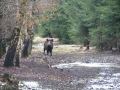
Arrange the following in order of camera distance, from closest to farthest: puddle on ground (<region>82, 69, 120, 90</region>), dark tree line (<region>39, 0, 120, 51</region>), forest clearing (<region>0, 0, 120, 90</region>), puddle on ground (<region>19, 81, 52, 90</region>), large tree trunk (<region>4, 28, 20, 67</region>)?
puddle on ground (<region>19, 81, 52, 90</region>) < puddle on ground (<region>82, 69, 120, 90</region>) < forest clearing (<region>0, 0, 120, 90</region>) < large tree trunk (<region>4, 28, 20, 67</region>) < dark tree line (<region>39, 0, 120, 51</region>)

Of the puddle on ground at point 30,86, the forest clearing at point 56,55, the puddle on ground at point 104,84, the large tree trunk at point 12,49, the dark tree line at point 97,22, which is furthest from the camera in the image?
the dark tree line at point 97,22

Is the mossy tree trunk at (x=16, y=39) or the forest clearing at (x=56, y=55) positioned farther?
the mossy tree trunk at (x=16, y=39)

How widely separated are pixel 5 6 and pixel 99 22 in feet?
91.2

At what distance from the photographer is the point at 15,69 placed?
19.7m

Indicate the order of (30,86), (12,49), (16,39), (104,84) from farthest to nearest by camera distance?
1. (12,49)
2. (16,39)
3. (104,84)
4. (30,86)

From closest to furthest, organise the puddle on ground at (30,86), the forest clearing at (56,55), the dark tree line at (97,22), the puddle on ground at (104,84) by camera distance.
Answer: the puddle on ground at (30,86), the puddle on ground at (104,84), the forest clearing at (56,55), the dark tree line at (97,22)

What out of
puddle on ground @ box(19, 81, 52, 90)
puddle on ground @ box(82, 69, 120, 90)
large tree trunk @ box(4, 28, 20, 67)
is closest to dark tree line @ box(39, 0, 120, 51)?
large tree trunk @ box(4, 28, 20, 67)

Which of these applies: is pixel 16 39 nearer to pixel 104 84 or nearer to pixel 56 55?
pixel 104 84

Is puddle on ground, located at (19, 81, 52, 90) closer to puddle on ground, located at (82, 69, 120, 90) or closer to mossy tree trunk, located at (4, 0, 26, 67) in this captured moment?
puddle on ground, located at (82, 69, 120, 90)

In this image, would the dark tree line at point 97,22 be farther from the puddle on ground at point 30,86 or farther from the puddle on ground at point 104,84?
the puddle on ground at point 30,86

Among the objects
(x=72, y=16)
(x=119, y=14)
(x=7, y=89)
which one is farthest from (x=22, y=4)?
(x=72, y=16)

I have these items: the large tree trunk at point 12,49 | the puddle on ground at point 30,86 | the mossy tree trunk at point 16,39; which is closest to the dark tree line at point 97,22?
the mossy tree trunk at point 16,39

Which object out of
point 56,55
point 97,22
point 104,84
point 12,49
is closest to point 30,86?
point 104,84

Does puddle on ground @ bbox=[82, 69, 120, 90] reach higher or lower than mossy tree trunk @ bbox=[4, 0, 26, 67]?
lower
